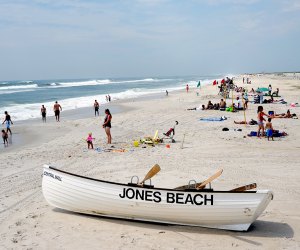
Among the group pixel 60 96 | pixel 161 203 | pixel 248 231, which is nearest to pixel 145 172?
pixel 161 203

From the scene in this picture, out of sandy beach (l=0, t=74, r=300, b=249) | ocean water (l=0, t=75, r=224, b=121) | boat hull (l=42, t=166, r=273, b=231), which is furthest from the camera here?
ocean water (l=0, t=75, r=224, b=121)

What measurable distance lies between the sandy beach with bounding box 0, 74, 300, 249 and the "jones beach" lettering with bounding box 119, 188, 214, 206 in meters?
0.65

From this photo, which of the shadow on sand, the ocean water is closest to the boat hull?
the shadow on sand

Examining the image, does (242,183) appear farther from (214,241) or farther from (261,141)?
(261,141)

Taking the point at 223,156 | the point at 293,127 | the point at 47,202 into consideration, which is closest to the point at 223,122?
the point at 293,127

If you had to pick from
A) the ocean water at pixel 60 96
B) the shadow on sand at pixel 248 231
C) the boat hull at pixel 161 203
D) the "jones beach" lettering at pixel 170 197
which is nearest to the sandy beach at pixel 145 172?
the shadow on sand at pixel 248 231

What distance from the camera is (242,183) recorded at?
1017cm

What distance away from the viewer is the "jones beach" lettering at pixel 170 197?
23.0 feet

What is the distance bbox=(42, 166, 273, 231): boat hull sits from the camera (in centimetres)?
691

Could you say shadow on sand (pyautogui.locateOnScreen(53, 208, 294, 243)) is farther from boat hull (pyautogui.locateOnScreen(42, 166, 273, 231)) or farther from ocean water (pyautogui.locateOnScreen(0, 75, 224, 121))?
ocean water (pyautogui.locateOnScreen(0, 75, 224, 121))

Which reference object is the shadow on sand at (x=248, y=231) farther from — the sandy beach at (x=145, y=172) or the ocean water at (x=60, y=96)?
the ocean water at (x=60, y=96)

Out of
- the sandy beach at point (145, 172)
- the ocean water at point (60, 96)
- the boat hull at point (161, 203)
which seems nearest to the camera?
the boat hull at point (161, 203)

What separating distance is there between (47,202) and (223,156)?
6615 mm

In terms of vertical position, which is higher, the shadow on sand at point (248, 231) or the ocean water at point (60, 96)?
the ocean water at point (60, 96)
